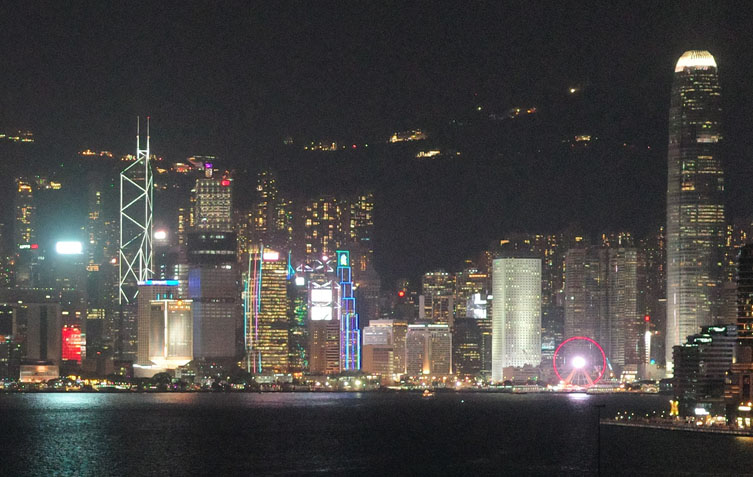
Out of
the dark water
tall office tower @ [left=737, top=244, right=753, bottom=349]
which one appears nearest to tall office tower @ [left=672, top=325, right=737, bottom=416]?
tall office tower @ [left=737, top=244, right=753, bottom=349]

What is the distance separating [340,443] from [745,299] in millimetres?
39520

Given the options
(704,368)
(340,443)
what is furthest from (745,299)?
(340,443)

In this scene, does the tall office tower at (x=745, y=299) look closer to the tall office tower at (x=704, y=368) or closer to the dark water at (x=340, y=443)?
the tall office tower at (x=704, y=368)

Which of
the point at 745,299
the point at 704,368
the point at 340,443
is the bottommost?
the point at 340,443

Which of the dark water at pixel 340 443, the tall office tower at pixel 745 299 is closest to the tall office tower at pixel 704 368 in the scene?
the tall office tower at pixel 745 299

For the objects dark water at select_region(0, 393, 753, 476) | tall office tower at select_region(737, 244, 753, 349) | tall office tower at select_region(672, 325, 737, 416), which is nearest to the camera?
dark water at select_region(0, 393, 753, 476)

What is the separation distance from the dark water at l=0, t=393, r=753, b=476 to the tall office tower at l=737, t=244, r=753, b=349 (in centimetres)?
1233

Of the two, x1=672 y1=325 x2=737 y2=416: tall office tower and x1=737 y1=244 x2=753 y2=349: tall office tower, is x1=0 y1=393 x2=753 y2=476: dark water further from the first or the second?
x1=737 y1=244 x2=753 y2=349: tall office tower

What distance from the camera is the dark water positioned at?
91.8 meters

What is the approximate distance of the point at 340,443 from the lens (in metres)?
112

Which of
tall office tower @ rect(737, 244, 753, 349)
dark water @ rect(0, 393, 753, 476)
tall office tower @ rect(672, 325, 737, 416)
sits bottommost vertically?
dark water @ rect(0, 393, 753, 476)

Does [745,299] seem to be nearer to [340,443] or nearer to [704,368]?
[704,368]

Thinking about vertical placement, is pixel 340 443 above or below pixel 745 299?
below

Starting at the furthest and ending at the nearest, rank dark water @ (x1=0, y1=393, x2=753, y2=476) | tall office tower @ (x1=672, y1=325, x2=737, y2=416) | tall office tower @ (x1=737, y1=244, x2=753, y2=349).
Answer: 1. tall office tower @ (x1=672, y1=325, x2=737, y2=416)
2. tall office tower @ (x1=737, y1=244, x2=753, y2=349)
3. dark water @ (x1=0, y1=393, x2=753, y2=476)
